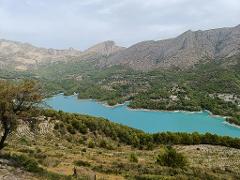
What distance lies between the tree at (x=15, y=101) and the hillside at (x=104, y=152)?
75.7 inches

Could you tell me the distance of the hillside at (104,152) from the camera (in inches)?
1227

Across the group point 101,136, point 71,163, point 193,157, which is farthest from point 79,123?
point 71,163

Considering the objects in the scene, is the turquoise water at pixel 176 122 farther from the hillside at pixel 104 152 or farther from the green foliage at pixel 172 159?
the green foliage at pixel 172 159

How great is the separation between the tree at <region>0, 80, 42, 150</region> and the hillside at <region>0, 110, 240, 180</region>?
1.92m

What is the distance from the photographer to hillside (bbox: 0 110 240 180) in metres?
31.2

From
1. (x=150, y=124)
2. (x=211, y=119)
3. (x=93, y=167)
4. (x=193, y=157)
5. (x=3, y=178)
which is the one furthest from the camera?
(x=211, y=119)

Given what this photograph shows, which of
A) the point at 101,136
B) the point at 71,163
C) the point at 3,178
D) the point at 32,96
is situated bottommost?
the point at 101,136

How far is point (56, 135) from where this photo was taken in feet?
223

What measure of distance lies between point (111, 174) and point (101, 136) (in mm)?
46208

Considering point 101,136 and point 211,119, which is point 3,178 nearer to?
point 101,136

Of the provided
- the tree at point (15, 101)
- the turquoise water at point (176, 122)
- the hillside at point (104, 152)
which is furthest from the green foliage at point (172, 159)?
the turquoise water at point (176, 122)

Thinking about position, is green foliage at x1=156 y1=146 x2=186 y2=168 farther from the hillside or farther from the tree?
the tree

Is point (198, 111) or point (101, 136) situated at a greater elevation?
point (101, 136)

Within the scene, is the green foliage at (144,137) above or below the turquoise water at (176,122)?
above
